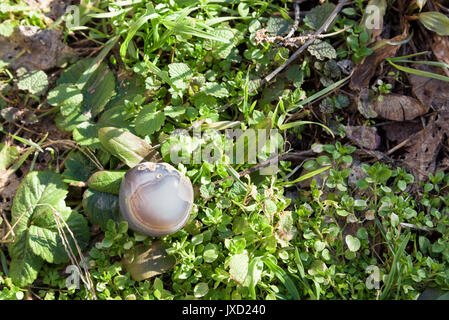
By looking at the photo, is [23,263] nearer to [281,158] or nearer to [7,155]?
[7,155]

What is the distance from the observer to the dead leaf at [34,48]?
2551 mm

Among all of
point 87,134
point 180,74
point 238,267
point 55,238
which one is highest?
point 180,74

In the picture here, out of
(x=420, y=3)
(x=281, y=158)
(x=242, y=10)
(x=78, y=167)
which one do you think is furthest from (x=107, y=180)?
(x=420, y=3)

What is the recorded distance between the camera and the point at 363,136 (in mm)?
2404

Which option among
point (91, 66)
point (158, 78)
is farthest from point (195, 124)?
point (91, 66)

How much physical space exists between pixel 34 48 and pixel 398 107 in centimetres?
214

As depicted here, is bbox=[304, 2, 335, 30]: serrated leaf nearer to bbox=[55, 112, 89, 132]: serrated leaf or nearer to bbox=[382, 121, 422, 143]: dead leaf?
bbox=[382, 121, 422, 143]: dead leaf

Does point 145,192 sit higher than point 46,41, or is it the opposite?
point 46,41

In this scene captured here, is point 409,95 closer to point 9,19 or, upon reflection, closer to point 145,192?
point 145,192

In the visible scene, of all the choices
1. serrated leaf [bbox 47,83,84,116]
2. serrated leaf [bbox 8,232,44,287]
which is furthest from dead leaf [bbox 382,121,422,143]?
serrated leaf [bbox 8,232,44,287]

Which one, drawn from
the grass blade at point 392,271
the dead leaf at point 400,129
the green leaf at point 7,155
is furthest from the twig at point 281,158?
the green leaf at point 7,155

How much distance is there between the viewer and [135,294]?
2176mm

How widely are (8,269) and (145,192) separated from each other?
3.14 feet

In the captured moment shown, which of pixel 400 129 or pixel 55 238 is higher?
pixel 400 129
